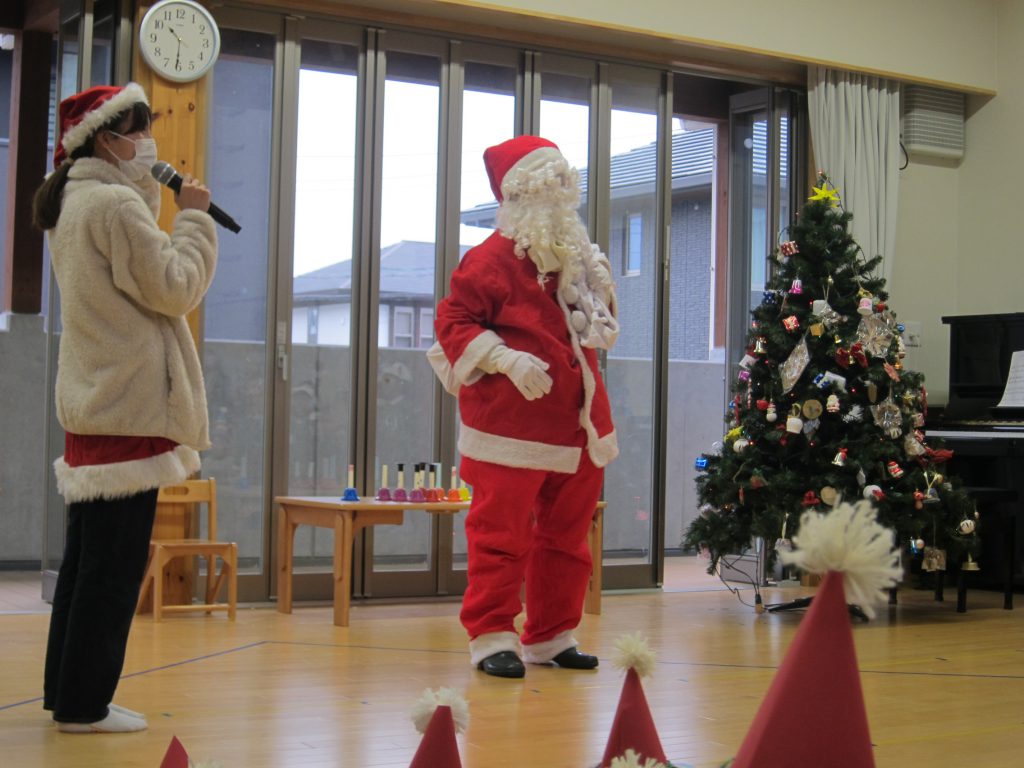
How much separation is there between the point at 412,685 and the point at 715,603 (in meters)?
2.62

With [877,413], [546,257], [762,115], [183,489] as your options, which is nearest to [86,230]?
[546,257]

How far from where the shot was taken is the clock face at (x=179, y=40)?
205 inches

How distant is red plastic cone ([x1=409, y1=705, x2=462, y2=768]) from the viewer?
4.83 feet

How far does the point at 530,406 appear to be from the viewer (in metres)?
3.67

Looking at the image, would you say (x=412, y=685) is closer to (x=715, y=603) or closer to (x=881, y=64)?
(x=715, y=603)

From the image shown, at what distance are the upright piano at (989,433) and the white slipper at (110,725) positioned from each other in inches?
161

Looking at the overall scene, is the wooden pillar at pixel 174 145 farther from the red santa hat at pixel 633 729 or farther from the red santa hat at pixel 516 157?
the red santa hat at pixel 633 729

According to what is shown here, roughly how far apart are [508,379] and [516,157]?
2.45 ft

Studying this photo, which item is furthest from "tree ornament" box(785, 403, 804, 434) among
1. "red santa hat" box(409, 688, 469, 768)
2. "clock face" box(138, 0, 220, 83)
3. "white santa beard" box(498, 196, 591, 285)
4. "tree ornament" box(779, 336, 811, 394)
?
"red santa hat" box(409, 688, 469, 768)

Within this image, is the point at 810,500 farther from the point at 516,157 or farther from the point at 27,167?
the point at 27,167

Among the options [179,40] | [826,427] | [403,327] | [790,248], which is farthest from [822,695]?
[403,327]

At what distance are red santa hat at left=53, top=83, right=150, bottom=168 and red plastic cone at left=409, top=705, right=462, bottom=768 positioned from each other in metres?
1.84

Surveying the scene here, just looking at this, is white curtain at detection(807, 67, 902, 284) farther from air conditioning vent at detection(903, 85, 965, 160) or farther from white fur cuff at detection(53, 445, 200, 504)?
white fur cuff at detection(53, 445, 200, 504)

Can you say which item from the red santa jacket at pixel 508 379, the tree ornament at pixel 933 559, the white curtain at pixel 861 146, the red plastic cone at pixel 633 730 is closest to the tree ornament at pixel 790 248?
the white curtain at pixel 861 146
